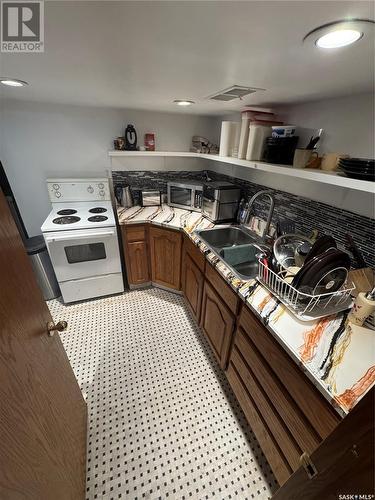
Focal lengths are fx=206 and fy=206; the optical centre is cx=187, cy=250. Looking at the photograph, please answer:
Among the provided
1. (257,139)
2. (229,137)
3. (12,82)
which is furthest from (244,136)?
(12,82)

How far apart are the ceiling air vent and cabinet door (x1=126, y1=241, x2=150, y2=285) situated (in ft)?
4.63

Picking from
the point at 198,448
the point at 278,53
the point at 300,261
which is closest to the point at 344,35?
the point at 278,53

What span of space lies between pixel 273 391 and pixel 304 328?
0.34 meters

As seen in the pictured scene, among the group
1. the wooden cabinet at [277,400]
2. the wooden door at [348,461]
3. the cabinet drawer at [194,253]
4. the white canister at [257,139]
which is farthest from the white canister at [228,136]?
the wooden door at [348,461]

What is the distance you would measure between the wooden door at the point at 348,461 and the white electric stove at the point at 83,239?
1.95 meters

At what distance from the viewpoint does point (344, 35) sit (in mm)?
552

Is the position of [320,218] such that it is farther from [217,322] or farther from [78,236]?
[78,236]

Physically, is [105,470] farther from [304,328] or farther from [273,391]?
[304,328]

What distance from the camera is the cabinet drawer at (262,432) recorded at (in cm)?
97

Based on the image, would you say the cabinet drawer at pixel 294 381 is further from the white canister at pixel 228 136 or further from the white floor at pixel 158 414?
the white canister at pixel 228 136

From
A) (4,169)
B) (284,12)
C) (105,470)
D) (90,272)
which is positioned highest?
(284,12)

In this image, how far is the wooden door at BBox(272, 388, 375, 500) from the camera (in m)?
0.39

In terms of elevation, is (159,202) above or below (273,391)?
above

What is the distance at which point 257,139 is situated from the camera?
4.50 feet
